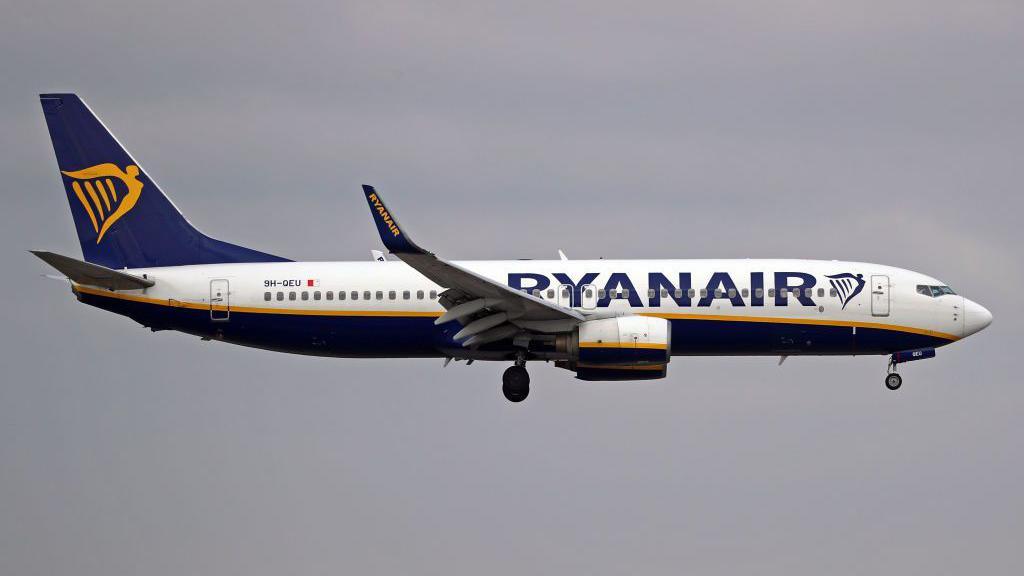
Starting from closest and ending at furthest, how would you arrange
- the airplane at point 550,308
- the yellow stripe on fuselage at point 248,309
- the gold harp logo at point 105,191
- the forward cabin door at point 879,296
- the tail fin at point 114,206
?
the airplane at point 550,308
the yellow stripe on fuselage at point 248,309
the forward cabin door at point 879,296
the tail fin at point 114,206
the gold harp logo at point 105,191

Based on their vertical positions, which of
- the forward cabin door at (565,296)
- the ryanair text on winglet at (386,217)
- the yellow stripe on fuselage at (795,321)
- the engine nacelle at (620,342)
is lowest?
the engine nacelle at (620,342)

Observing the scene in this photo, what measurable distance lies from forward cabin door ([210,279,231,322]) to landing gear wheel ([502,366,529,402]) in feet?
34.0

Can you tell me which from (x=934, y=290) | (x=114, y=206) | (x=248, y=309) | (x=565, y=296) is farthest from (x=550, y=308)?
(x=114, y=206)

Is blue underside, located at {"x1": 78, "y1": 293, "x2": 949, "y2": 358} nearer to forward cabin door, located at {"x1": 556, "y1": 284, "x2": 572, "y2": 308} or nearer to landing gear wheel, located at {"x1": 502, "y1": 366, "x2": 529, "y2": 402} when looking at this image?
landing gear wheel, located at {"x1": 502, "y1": 366, "x2": 529, "y2": 402}

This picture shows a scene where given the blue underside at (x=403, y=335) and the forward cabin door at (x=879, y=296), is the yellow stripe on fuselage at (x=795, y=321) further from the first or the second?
the forward cabin door at (x=879, y=296)

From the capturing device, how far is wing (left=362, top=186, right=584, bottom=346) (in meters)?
54.0

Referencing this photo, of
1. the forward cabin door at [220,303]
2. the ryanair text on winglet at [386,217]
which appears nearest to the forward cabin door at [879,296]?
the ryanair text on winglet at [386,217]

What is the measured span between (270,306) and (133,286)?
5096mm

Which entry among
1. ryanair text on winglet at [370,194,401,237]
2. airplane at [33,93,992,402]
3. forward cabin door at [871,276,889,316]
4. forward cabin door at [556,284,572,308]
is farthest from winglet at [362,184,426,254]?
forward cabin door at [871,276,889,316]

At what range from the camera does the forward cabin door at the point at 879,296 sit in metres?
58.5

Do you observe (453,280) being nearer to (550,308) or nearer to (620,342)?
(550,308)

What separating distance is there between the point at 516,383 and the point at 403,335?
4.38m

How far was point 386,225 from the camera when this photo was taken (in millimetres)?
51125

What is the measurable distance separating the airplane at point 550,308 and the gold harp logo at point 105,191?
2032 mm
